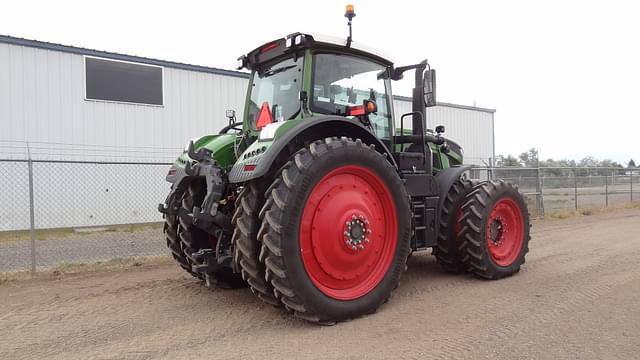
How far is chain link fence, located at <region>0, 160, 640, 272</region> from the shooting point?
28.2 ft

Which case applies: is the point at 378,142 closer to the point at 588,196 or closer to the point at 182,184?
the point at 182,184

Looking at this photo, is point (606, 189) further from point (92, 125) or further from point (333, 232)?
point (92, 125)

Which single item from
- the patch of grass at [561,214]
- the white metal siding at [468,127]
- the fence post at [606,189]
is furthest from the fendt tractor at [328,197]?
the fence post at [606,189]

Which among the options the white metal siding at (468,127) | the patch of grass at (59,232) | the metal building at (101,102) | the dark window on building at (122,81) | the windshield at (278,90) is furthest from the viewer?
the white metal siding at (468,127)

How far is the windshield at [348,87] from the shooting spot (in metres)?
4.52

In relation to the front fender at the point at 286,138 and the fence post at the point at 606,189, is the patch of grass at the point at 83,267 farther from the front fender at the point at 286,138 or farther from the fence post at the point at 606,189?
the fence post at the point at 606,189

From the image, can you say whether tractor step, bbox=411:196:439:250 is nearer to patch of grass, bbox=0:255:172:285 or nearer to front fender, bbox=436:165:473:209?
front fender, bbox=436:165:473:209

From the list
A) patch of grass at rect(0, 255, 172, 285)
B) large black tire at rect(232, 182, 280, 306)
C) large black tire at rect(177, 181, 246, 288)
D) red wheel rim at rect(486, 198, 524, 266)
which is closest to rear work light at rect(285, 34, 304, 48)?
large black tire at rect(232, 182, 280, 306)

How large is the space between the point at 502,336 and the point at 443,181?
7.06 feet

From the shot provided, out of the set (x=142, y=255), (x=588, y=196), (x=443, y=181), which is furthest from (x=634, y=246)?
(x=588, y=196)

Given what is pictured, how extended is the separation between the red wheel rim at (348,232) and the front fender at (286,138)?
44cm

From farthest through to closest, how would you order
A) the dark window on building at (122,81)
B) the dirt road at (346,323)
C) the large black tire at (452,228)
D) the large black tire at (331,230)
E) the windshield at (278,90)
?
the dark window on building at (122,81) < the large black tire at (452,228) < the windshield at (278,90) < the large black tire at (331,230) < the dirt road at (346,323)

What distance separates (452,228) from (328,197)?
6.72 ft

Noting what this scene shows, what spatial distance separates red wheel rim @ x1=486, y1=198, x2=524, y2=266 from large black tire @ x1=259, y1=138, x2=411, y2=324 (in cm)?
161
